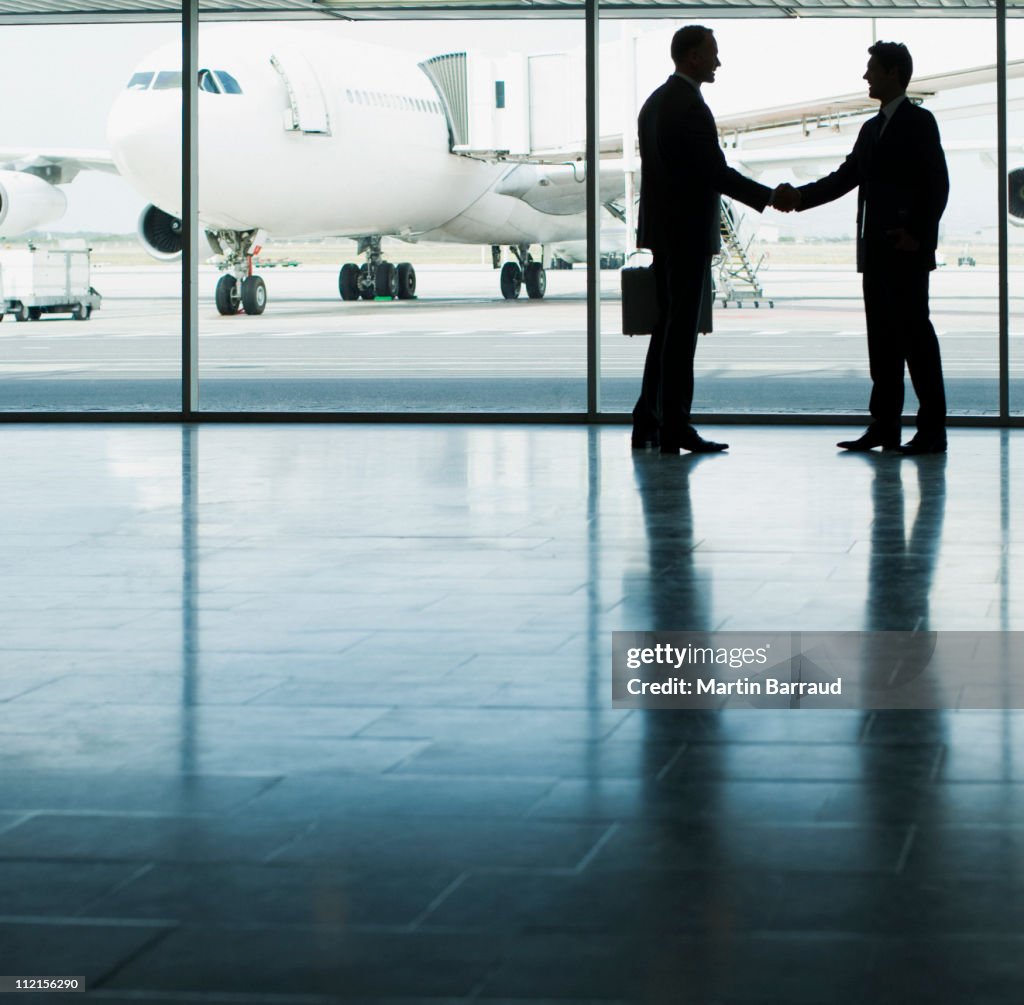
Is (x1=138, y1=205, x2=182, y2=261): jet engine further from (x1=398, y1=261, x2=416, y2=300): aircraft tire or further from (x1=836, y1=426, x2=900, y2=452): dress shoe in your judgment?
(x1=836, y1=426, x2=900, y2=452): dress shoe

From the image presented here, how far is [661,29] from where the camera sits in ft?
28.5

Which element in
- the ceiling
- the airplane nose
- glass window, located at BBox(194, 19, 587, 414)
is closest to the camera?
the ceiling

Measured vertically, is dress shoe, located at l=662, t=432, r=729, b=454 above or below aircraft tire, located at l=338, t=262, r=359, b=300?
below

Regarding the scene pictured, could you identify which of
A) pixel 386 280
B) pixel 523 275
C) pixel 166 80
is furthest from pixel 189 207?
pixel 523 275

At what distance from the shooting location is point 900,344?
5.87 m

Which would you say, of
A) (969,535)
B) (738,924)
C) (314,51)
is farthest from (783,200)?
(314,51)

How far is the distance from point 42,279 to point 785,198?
12480mm

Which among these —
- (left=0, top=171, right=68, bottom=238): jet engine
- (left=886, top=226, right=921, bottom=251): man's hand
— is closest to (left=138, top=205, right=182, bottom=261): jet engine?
(left=0, top=171, right=68, bottom=238): jet engine

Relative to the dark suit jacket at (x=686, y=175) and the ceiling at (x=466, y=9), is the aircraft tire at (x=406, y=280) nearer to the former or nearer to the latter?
the ceiling at (x=466, y=9)

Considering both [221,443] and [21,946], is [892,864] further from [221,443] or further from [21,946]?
[221,443]

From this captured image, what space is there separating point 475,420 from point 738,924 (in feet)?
19.4

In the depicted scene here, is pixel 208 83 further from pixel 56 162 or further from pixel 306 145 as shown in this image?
pixel 56 162

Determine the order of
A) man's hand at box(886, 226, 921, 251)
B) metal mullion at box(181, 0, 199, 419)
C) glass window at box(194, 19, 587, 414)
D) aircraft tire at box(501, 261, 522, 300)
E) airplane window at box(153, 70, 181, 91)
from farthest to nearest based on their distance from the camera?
aircraft tire at box(501, 261, 522, 300)
airplane window at box(153, 70, 181, 91)
glass window at box(194, 19, 587, 414)
metal mullion at box(181, 0, 199, 419)
man's hand at box(886, 226, 921, 251)

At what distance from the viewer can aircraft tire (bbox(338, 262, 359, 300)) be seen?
15742mm
